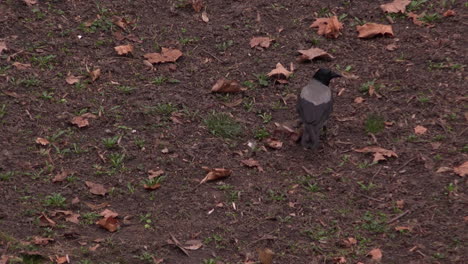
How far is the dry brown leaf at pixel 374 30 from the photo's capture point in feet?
26.9

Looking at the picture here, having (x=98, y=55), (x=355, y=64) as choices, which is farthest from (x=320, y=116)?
(x=98, y=55)

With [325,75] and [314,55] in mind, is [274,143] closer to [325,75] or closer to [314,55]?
[325,75]

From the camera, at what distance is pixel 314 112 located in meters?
6.84

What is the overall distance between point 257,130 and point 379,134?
1.07m

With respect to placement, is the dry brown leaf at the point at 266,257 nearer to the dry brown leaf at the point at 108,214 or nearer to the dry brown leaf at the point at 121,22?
the dry brown leaf at the point at 108,214

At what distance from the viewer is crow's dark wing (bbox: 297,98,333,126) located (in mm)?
6828

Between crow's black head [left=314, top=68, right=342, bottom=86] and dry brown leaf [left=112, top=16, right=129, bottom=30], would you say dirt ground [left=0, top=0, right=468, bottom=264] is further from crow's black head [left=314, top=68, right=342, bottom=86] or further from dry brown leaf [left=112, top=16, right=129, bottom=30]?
crow's black head [left=314, top=68, right=342, bottom=86]

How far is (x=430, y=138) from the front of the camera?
6887 millimetres

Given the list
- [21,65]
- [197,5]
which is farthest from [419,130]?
[21,65]

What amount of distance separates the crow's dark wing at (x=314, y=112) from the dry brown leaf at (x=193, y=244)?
1.63m

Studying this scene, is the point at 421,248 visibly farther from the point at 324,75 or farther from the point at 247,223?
the point at 324,75

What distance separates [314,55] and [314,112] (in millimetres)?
1276

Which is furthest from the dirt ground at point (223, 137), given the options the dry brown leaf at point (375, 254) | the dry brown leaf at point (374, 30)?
the dry brown leaf at point (374, 30)

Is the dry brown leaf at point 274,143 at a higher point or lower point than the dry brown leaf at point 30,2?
lower
